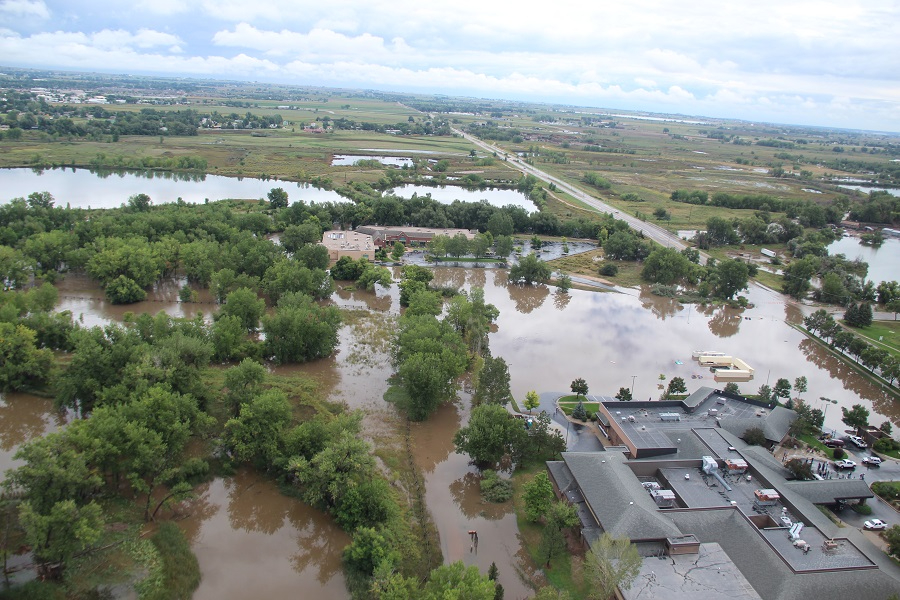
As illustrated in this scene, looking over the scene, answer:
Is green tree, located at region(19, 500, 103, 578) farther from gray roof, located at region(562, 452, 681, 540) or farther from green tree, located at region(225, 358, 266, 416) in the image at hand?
gray roof, located at region(562, 452, 681, 540)

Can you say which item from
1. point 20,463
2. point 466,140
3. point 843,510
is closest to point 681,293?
point 843,510

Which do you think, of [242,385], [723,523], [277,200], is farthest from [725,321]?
[277,200]

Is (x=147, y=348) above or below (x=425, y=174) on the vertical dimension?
below

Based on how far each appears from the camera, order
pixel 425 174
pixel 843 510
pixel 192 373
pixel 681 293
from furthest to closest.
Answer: pixel 425 174 → pixel 681 293 → pixel 192 373 → pixel 843 510

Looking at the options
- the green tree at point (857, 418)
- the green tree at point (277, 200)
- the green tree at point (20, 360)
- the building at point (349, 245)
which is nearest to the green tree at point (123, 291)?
the green tree at point (20, 360)

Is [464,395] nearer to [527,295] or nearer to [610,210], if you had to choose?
[527,295]

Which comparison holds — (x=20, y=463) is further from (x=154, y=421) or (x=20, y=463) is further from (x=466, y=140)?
(x=466, y=140)

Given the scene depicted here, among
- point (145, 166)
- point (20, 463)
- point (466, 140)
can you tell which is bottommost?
point (20, 463)

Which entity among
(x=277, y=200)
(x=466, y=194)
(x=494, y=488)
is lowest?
(x=494, y=488)
